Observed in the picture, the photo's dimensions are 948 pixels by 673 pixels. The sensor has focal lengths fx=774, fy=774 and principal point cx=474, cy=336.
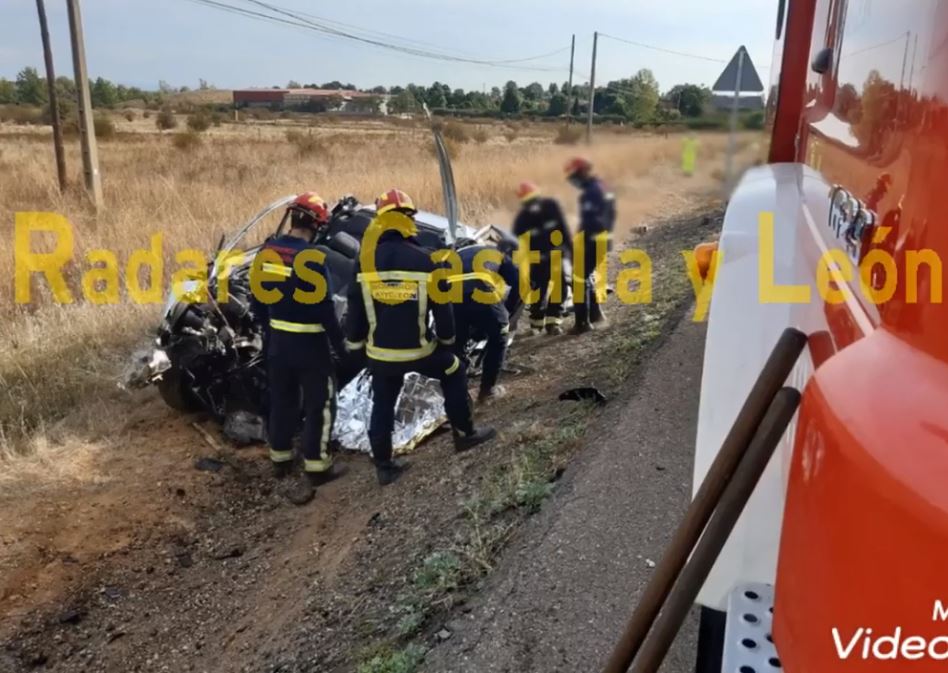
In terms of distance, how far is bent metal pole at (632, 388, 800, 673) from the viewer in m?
1.27

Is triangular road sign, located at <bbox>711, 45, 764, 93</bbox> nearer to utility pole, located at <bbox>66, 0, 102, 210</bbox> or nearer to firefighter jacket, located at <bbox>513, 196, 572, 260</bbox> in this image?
firefighter jacket, located at <bbox>513, 196, 572, 260</bbox>

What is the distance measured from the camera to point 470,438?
5.21 meters

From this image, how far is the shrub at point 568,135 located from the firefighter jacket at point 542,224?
833 millimetres

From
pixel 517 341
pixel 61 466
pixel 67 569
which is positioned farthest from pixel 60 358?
pixel 517 341

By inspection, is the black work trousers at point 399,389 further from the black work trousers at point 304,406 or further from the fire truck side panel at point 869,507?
the fire truck side panel at point 869,507

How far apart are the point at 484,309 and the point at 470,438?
1.06 m

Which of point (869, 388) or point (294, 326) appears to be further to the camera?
point (294, 326)

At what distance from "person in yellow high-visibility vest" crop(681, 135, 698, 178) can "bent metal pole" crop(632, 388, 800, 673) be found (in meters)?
1.24

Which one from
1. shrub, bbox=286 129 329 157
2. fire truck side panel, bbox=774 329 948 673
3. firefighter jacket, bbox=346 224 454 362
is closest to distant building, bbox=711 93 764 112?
fire truck side panel, bbox=774 329 948 673

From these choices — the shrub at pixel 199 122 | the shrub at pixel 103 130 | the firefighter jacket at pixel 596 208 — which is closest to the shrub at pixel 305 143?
the shrub at pixel 199 122

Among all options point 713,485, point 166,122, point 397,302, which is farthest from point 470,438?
point 166,122

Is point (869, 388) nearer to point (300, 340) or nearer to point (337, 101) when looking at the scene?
point (300, 340)

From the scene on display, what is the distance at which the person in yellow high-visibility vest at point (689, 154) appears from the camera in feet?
7.61

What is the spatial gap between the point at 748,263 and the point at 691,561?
705mm
